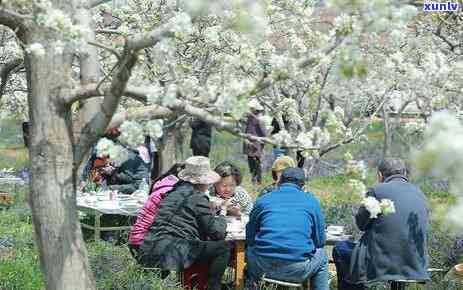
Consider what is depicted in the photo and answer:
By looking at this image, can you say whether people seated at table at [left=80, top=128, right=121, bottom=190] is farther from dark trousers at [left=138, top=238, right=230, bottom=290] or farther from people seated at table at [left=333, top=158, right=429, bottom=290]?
people seated at table at [left=333, top=158, right=429, bottom=290]

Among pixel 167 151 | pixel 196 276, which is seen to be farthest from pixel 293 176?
pixel 167 151

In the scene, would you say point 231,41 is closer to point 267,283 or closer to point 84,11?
point 267,283

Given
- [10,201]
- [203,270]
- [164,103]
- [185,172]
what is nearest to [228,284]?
[203,270]

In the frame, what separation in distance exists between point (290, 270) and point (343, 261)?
625 millimetres

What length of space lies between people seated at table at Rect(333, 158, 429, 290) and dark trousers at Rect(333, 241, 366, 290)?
0.17 meters

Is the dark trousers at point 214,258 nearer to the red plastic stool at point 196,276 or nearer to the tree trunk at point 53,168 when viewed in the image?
the red plastic stool at point 196,276

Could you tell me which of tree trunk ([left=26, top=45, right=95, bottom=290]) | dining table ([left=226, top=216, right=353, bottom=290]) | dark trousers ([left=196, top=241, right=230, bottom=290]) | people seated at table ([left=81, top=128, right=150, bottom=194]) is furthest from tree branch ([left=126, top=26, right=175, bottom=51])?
people seated at table ([left=81, top=128, right=150, bottom=194])

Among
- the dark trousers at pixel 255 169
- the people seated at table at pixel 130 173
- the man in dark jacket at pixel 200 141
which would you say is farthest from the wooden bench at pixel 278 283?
the dark trousers at pixel 255 169

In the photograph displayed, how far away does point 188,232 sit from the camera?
22.1ft

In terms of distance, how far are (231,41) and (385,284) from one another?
2.34 metres

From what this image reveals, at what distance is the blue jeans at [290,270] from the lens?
20.7 feet

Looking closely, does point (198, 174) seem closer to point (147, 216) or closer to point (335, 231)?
point (147, 216)

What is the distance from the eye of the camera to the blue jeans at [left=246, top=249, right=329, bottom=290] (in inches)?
249

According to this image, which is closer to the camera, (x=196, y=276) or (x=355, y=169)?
(x=355, y=169)
